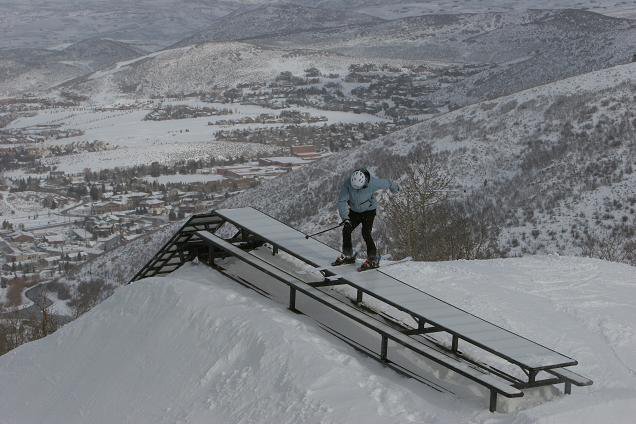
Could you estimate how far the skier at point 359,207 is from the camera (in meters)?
12.2

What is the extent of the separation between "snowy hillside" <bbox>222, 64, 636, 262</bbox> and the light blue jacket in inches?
999

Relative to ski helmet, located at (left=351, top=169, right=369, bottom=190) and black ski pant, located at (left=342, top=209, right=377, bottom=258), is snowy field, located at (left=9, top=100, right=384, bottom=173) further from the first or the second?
ski helmet, located at (left=351, top=169, right=369, bottom=190)

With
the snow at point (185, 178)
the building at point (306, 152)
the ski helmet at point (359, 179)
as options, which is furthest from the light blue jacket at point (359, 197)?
the building at point (306, 152)

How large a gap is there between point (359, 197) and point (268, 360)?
3.17 meters

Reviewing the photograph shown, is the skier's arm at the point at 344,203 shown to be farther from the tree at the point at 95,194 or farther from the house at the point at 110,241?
the tree at the point at 95,194

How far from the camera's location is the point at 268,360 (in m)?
10.4

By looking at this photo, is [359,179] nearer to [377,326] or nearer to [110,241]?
[377,326]

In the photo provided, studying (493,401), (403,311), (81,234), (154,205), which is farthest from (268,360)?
(154,205)

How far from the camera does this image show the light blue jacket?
12430mm

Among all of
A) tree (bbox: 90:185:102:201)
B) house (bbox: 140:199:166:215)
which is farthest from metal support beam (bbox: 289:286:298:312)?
tree (bbox: 90:185:102:201)

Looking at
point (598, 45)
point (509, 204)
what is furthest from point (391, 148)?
point (598, 45)

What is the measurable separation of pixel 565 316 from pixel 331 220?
39348 millimetres

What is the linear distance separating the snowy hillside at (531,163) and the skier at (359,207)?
83.0 feet

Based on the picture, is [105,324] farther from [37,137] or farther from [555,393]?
[37,137]
